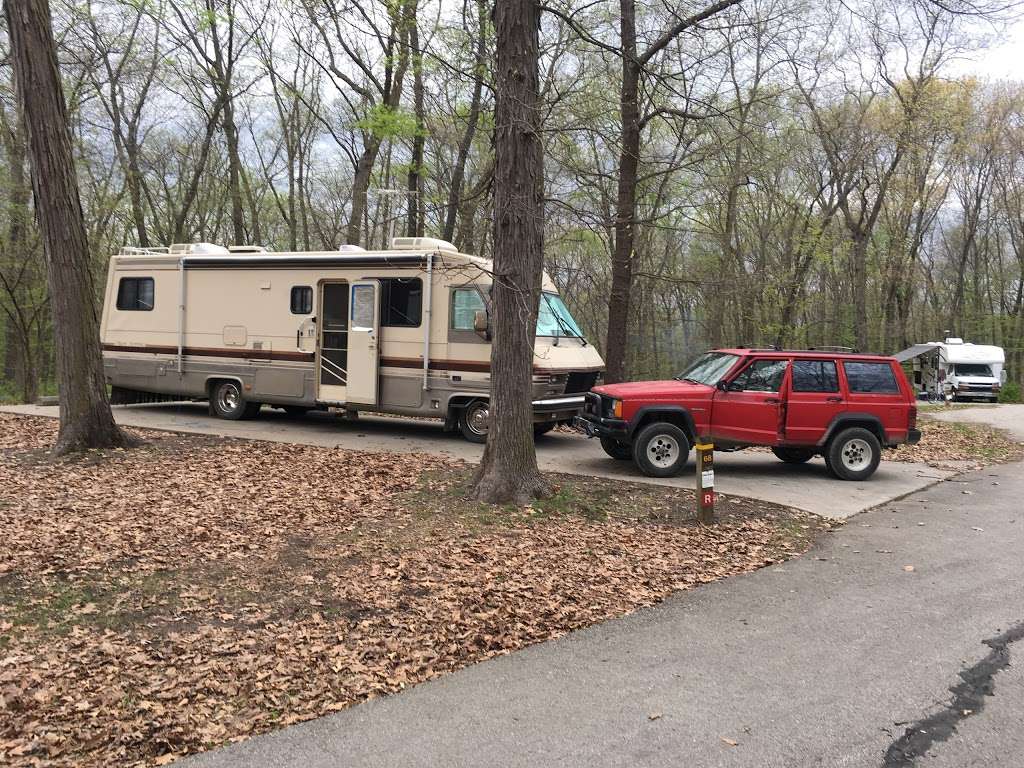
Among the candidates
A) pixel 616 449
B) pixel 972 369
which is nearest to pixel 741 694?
pixel 616 449

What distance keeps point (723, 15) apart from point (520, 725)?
10.2 metres

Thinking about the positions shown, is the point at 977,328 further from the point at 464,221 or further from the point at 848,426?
the point at 848,426

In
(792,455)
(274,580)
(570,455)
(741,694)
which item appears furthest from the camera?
(570,455)

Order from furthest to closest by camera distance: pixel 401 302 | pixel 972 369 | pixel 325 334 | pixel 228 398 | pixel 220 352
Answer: pixel 972 369
pixel 228 398
pixel 220 352
pixel 325 334
pixel 401 302

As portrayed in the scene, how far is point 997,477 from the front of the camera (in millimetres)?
11562

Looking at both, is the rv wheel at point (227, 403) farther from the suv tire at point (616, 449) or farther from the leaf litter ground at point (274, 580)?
the suv tire at point (616, 449)

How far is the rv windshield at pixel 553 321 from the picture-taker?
40.7 feet

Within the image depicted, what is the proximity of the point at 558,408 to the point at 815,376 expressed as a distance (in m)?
3.74

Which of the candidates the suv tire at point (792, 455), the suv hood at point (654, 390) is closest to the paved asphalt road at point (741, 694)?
the suv hood at point (654, 390)

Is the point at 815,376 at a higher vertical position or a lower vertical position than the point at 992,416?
higher

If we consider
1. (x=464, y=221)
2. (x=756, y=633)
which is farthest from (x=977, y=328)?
(x=756, y=633)

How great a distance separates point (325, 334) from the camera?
1339 cm

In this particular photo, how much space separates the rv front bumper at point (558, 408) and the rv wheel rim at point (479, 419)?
1051 millimetres

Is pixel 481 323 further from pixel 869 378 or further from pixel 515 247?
pixel 869 378
